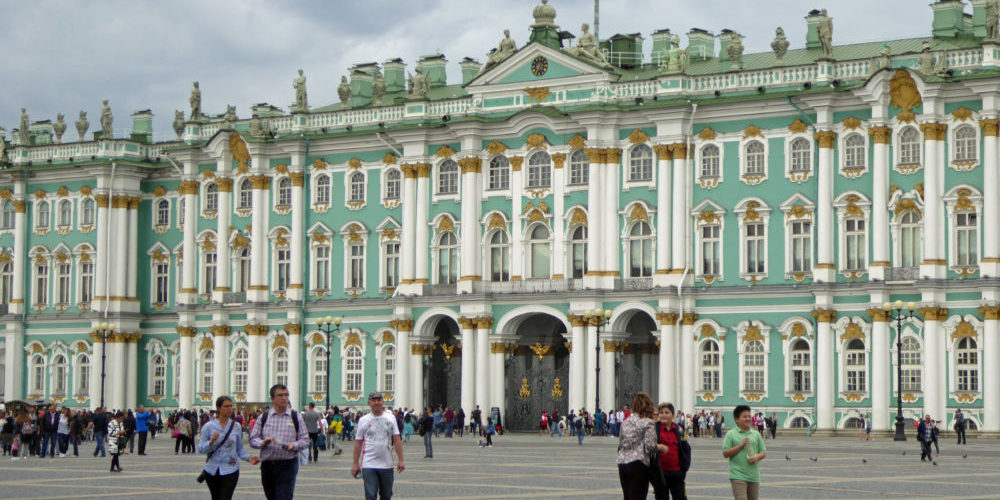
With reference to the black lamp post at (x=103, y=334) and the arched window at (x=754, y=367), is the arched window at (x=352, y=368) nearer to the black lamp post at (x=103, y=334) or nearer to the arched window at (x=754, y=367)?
the black lamp post at (x=103, y=334)

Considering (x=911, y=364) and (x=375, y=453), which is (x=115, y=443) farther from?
(x=911, y=364)

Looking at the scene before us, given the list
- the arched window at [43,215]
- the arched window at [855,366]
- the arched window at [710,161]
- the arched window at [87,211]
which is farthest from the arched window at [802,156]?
the arched window at [43,215]

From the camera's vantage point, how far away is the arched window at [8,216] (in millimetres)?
92625

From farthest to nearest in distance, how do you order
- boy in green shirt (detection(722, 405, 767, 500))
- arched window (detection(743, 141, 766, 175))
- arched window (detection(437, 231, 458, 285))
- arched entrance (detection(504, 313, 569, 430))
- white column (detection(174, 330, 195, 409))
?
white column (detection(174, 330, 195, 409)) → arched window (detection(437, 231, 458, 285)) → arched entrance (detection(504, 313, 569, 430)) → arched window (detection(743, 141, 766, 175)) → boy in green shirt (detection(722, 405, 767, 500))

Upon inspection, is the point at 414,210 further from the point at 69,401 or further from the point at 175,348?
the point at 69,401

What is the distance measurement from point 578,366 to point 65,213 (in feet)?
102

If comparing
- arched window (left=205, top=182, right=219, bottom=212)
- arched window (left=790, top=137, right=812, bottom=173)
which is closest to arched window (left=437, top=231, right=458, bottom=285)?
arched window (left=205, top=182, right=219, bottom=212)

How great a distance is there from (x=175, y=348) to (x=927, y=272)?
38.3m

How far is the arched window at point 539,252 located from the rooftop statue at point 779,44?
11.9 meters

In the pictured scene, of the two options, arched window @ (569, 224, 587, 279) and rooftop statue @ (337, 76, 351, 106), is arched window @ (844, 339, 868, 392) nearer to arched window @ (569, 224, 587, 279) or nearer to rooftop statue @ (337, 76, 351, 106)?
arched window @ (569, 224, 587, 279)

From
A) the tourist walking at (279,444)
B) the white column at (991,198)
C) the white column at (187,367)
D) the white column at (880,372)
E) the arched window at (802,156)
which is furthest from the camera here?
the white column at (187,367)

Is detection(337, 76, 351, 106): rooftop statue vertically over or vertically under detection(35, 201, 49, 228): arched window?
over

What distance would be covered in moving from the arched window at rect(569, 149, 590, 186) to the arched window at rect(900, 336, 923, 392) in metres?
15.3

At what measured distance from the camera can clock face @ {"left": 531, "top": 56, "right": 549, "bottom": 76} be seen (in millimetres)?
75938
